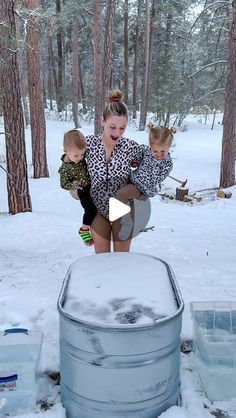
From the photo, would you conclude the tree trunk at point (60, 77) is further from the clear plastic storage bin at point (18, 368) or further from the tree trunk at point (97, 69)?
the clear plastic storage bin at point (18, 368)

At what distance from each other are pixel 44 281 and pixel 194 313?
1893 millimetres

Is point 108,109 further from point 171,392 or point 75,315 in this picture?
point 171,392

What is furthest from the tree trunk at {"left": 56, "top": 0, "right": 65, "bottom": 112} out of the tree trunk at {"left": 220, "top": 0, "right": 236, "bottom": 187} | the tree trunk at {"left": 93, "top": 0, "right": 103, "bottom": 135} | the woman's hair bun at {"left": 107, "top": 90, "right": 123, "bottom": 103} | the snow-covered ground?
the woman's hair bun at {"left": 107, "top": 90, "right": 123, "bottom": 103}

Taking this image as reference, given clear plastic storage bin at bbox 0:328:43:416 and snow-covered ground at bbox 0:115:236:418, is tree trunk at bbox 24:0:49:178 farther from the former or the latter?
clear plastic storage bin at bbox 0:328:43:416

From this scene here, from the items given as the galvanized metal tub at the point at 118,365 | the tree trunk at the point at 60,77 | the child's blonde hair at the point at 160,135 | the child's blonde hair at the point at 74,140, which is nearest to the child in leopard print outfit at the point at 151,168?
the child's blonde hair at the point at 160,135

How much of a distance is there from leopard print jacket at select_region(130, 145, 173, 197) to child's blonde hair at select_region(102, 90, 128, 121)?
0.32 meters

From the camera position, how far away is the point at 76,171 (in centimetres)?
295

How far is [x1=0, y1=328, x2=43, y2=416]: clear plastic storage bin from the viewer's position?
7.48 ft

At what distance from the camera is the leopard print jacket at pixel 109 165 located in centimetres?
290

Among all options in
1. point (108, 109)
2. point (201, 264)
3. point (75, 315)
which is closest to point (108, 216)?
point (108, 109)

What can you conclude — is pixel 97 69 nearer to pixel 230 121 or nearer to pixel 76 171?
pixel 230 121

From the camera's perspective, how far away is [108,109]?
2.81 m

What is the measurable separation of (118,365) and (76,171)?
148 centimetres

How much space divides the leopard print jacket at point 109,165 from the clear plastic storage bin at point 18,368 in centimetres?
109
